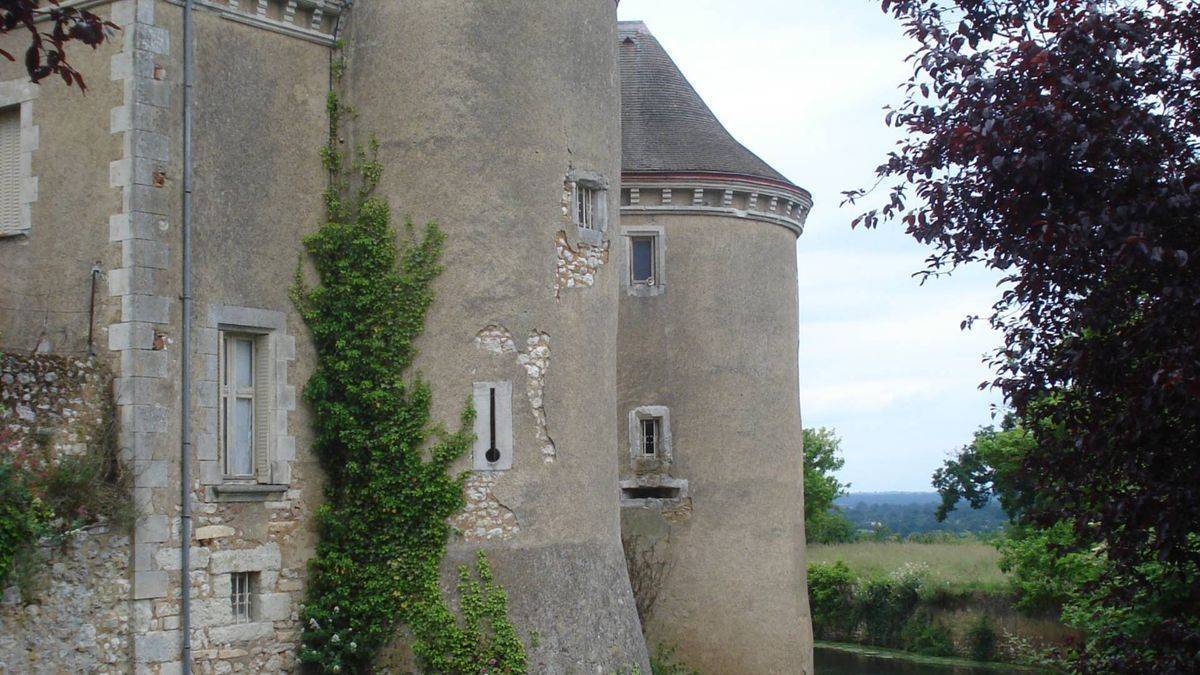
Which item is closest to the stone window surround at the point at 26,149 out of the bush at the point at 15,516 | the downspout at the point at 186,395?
the downspout at the point at 186,395

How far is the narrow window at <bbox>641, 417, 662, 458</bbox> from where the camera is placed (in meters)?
20.2

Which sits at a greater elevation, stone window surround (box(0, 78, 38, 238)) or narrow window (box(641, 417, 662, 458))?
stone window surround (box(0, 78, 38, 238))

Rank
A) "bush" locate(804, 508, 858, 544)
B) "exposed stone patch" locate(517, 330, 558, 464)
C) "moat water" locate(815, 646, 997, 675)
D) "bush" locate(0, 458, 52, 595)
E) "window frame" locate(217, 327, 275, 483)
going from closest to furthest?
"bush" locate(0, 458, 52, 595)
"window frame" locate(217, 327, 275, 483)
"exposed stone patch" locate(517, 330, 558, 464)
"moat water" locate(815, 646, 997, 675)
"bush" locate(804, 508, 858, 544)

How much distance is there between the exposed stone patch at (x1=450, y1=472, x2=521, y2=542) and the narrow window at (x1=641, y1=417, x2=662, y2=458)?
6526 millimetres

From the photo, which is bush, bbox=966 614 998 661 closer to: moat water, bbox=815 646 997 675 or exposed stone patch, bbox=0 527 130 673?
moat water, bbox=815 646 997 675

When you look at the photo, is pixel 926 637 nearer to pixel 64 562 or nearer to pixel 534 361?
pixel 534 361

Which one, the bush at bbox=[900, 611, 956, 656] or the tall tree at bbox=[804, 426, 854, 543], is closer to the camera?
the bush at bbox=[900, 611, 956, 656]

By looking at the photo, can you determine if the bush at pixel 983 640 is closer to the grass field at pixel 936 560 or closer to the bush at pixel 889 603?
the grass field at pixel 936 560

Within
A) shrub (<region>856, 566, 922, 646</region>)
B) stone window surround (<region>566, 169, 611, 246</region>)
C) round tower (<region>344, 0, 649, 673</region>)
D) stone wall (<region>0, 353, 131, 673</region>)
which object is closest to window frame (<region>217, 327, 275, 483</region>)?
stone wall (<region>0, 353, 131, 673</region>)

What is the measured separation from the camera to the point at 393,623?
1341 centimetres

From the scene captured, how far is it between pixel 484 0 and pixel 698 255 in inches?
281

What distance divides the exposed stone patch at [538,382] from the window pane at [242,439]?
2779mm

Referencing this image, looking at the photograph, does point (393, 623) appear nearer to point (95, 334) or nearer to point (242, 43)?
point (95, 334)

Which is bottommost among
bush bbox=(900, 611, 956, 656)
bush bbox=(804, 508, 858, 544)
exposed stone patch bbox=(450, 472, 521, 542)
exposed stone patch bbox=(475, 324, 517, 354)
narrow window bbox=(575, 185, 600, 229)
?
bush bbox=(900, 611, 956, 656)
